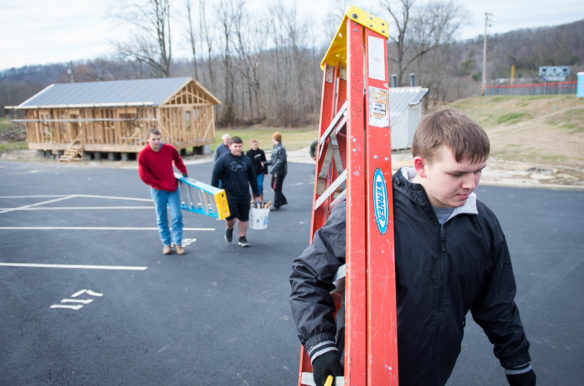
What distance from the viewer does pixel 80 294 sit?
19.7 ft

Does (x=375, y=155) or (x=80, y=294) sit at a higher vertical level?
(x=375, y=155)

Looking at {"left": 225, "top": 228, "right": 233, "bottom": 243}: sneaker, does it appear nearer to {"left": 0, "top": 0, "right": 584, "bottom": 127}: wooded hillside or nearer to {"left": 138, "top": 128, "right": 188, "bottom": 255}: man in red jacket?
{"left": 138, "top": 128, "right": 188, "bottom": 255}: man in red jacket

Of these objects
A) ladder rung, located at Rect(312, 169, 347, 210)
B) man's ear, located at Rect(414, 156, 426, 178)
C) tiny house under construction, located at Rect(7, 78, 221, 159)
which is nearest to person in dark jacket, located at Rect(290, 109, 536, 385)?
man's ear, located at Rect(414, 156, 426, 178)

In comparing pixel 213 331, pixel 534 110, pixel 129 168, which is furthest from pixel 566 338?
pixel 534 110

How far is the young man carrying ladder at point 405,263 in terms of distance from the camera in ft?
5.67

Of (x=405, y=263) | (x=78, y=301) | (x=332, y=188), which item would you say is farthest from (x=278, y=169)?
(x=405, y=263)

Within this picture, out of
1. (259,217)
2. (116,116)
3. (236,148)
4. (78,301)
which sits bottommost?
(78,301)

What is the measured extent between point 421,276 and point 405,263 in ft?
0.28

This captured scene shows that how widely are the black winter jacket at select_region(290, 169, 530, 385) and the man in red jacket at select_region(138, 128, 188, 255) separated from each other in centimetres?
578

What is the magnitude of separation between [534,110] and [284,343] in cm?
3452

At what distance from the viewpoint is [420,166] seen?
188 centimetres

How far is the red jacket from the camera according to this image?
7.04m

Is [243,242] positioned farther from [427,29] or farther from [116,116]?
[427,29]

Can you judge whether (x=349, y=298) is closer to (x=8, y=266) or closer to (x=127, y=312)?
(x=127, y=312)
